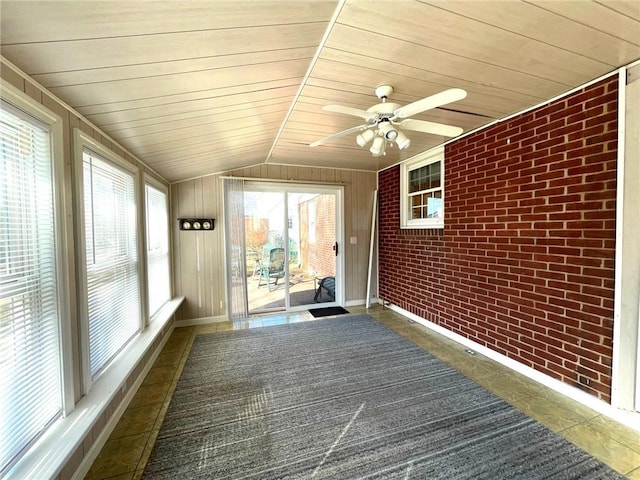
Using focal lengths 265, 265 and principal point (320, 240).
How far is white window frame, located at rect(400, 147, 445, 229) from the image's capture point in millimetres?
3369

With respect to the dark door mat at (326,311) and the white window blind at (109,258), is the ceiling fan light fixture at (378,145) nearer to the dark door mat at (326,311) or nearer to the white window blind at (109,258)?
the white window blind at (109,258)

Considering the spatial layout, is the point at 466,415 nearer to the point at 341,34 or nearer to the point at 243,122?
the point at 341,34

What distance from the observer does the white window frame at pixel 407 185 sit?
337 centimetres

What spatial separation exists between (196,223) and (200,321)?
1.43 metres

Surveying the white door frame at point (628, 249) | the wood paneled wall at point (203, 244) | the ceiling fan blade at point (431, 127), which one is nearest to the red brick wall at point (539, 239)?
the white door frame at point (628, 249)

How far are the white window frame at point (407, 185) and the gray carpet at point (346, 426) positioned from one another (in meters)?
1.75

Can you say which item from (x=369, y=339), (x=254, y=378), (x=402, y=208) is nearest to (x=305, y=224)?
(x=402, y=208)

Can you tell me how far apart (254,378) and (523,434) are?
2.02 m

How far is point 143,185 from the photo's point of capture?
2758 mm

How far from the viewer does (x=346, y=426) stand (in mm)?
1793

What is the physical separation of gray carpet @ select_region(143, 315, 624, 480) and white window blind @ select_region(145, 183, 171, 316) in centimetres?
97

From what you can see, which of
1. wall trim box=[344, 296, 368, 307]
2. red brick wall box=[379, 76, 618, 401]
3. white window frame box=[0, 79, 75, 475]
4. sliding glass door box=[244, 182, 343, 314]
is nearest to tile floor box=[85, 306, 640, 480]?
red brick wall box=[379, 76, 618, 401]

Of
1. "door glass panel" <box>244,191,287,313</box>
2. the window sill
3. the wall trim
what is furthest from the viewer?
the wall trim

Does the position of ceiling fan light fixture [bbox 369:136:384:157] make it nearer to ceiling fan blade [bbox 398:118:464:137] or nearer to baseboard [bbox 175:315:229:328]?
ceiling fan blade [bbox 398:118:464:137]
